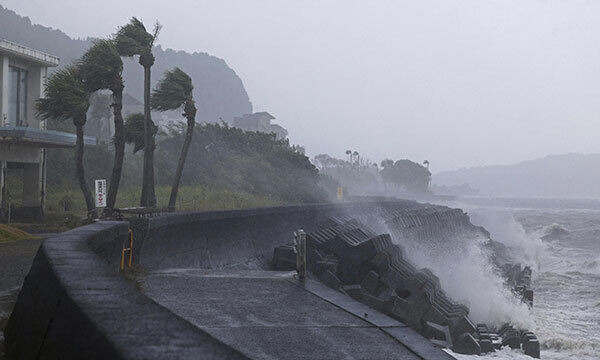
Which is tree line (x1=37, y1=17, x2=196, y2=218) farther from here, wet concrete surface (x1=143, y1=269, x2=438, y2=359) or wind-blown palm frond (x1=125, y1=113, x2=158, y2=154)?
wet concrete surface (x1=143, y1=269, x2=438, y2=359)

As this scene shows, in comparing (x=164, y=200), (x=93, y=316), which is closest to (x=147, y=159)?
(x=164, y=200)

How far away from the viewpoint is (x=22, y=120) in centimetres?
2897

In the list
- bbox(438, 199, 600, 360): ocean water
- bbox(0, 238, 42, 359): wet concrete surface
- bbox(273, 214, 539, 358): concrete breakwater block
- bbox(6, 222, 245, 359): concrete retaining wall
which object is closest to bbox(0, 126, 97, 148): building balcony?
bbox(0, 238, 42, 359): wet concrete surface

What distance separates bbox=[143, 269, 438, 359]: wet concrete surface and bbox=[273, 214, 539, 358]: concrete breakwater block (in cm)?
297

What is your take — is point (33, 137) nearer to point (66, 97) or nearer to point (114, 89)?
point (66, 97)

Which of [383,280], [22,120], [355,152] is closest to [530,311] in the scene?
[383,280]

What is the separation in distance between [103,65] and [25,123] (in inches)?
289

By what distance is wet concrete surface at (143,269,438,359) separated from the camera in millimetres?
6359

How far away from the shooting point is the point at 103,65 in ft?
77.6

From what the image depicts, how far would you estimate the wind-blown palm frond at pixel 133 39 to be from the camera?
24.9 metres

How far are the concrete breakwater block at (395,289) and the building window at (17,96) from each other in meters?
17.8

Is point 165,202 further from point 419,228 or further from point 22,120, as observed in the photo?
point 419,228

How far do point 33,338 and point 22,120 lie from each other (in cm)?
2745

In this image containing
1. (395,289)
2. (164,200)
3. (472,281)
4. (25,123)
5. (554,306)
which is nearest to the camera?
(395,289)
